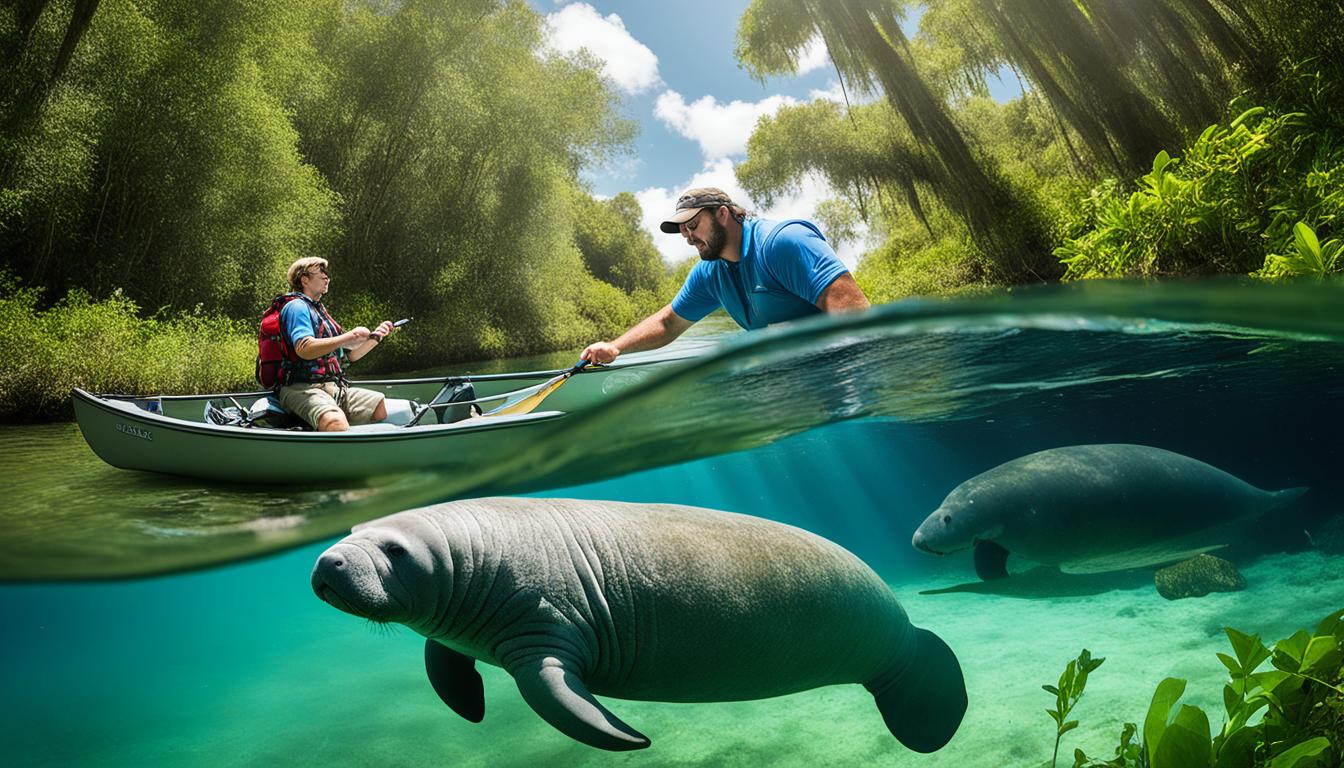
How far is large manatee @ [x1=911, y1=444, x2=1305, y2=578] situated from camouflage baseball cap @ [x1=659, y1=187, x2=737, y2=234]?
1805mm

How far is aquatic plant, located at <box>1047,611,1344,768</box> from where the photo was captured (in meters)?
2.05

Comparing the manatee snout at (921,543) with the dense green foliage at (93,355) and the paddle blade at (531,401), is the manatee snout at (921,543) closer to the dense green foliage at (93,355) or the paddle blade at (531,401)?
the paddle blade at (531,401)

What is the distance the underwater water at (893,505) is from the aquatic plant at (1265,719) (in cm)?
22

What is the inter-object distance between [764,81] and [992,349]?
15932 millimetres

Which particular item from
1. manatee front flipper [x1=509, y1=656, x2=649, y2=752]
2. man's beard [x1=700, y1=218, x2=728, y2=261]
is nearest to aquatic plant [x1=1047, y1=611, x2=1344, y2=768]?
manatee front flipper [x1=509, y1=656, x2=649, y2=752]

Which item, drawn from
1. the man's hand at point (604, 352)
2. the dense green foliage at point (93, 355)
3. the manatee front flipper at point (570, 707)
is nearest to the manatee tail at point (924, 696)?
the manatee front flipper at point (570, 707)

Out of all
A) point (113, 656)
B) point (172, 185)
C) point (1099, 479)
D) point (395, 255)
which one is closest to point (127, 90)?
point (172, 185)

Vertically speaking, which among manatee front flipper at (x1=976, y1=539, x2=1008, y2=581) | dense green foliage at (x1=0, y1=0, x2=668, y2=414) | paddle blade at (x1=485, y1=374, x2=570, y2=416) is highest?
dense green foliage at (x1=0, y1=0, x2=668, y2=414)

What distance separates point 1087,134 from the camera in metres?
12.4

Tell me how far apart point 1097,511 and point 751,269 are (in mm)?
1932

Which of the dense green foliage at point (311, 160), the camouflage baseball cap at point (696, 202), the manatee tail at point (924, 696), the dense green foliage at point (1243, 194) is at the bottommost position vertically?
the manatee tail at point (924, 696)

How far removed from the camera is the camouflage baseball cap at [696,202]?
3684 millimetres

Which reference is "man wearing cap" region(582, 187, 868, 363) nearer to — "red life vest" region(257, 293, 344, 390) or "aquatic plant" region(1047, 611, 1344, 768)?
"aquatic plant" region(1047, 611, 1344, 768)

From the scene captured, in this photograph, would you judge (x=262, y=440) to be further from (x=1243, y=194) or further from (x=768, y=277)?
(x=1243, y=194)
